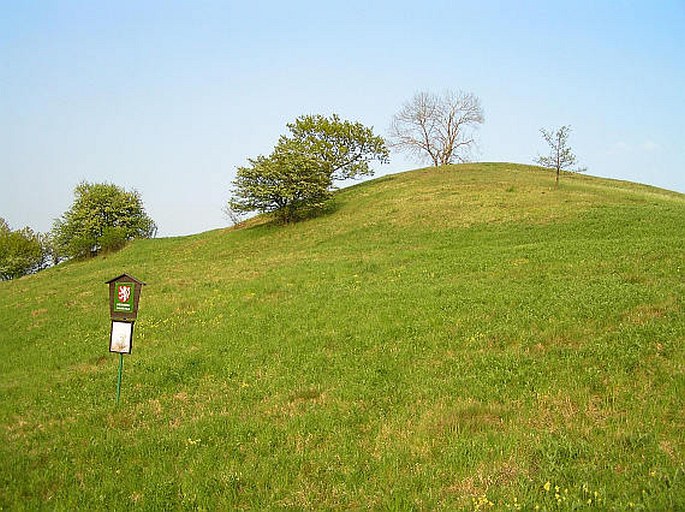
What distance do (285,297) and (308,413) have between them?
9227mm

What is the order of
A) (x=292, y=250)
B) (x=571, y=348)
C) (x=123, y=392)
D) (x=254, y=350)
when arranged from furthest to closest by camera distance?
(x=292, y=250), (x=254, y=350), (x=123, y=392), (x=571, y=348)

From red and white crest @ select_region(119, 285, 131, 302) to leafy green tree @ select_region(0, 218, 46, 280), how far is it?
74013 mm

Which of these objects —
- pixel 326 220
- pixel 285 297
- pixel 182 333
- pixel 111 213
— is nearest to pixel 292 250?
pixel 326 220

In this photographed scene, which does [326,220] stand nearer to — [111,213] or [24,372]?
[24,372]

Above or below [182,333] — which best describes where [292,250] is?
above

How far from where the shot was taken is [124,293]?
10344mm

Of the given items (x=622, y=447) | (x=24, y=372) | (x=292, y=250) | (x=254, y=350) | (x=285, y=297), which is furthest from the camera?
(x=292, y=250)

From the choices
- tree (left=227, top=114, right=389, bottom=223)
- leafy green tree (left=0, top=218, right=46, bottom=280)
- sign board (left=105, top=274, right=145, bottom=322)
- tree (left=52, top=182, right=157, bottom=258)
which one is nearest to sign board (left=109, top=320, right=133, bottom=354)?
sign board (left=105, top=274, right=145, bottom=322)

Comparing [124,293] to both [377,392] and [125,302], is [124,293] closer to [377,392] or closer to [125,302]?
[125,302]

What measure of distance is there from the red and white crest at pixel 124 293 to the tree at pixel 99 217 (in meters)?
53.6


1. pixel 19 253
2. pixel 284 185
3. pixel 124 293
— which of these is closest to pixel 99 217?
pixel 19 253

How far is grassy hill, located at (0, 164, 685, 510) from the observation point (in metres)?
6.11

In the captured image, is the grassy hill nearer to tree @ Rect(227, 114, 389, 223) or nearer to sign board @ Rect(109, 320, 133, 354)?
sign board @ Rect(109, 320, 133, 354)

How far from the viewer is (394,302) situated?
14.3m
